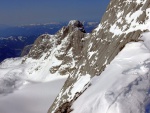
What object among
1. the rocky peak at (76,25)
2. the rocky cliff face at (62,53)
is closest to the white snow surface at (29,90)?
→ the rocky cliff face at (62,53)

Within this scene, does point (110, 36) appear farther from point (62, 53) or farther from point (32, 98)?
point (62, 53)

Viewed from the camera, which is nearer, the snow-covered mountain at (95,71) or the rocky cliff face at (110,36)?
the snow-covered mountain at (95,71)

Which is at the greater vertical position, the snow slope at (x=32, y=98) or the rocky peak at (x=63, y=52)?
the rocky peak at (x=63, y=52)

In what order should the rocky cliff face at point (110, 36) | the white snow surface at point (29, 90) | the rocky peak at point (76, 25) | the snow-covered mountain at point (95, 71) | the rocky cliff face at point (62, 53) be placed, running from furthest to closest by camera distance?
the rocky peak at point (76, 25) < the rocky cliff face at point (62, 53) < the white snow surface at point (29, 90) < the rocky cliff face at point (110, 36) < the snow-covered mountain at point (95, 71)

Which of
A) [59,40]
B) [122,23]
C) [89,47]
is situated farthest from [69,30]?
[122,23]

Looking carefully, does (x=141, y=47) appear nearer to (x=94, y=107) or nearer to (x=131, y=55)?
(x=131, y=55)

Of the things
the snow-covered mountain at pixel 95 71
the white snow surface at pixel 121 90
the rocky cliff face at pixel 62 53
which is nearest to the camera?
the white snow surface at pixel 121 90

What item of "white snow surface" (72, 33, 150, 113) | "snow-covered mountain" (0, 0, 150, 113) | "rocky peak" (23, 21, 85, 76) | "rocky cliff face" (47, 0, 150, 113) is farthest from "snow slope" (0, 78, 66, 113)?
"white snow surface" (72, 33, 150, 113)

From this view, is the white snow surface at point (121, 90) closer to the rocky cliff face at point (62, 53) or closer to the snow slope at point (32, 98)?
the snow slope at point (32, 98)
